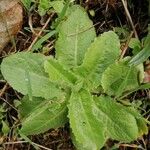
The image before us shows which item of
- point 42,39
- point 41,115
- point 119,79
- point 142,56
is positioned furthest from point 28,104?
point 142,56

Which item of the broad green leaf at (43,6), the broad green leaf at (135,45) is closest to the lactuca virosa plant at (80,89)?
the broad green leaf at (135,45)

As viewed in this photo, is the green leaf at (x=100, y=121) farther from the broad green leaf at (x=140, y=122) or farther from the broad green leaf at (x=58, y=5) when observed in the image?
the broad green leaf at (x=58, y=5)

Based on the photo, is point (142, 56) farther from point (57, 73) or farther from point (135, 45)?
point (57, 73)

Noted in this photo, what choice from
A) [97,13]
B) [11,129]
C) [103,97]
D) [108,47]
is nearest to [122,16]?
[97,13]

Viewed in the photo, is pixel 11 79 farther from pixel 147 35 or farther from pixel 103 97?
pixel 147 35

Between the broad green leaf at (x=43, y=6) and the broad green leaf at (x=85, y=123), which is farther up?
the broad green leaf at (x=43, y=6)

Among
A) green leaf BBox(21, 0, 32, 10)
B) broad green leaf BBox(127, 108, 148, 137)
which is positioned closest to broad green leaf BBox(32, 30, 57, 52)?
green leaf BBox(21, 0, 32, 10)

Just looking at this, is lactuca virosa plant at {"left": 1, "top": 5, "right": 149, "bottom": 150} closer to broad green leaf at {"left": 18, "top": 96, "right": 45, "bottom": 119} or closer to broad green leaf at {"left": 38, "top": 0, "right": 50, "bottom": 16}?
broad green leaf at {"left": 18, "top": 96, "right": 45, "bottom": 119}
